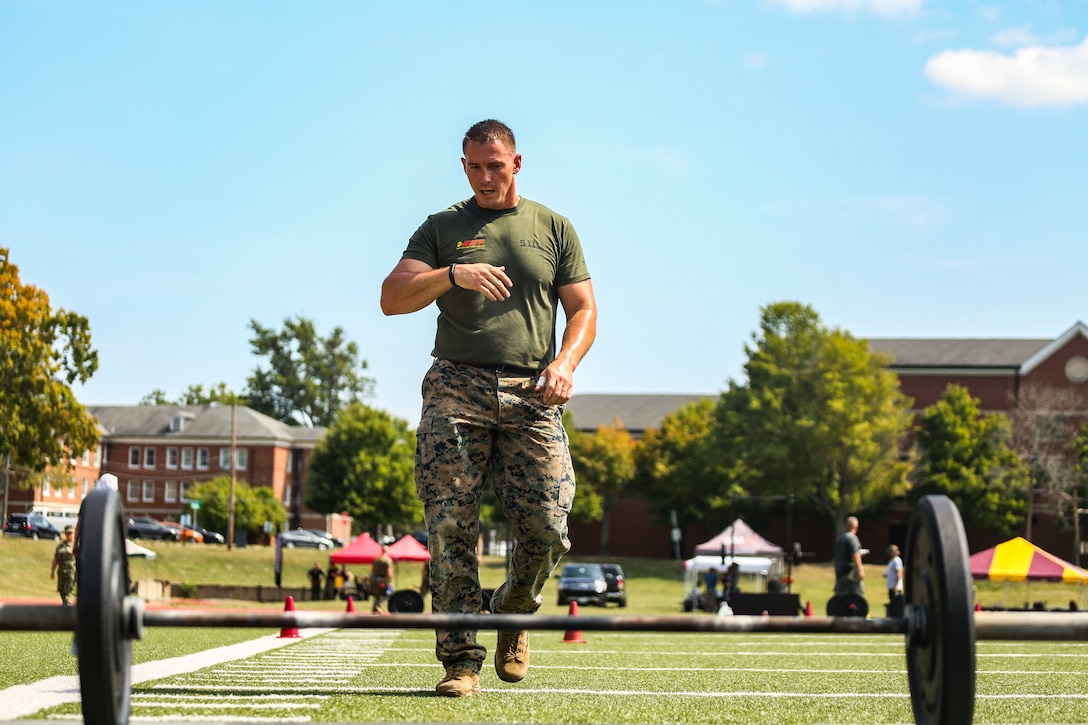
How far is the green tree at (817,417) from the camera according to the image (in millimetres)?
73500

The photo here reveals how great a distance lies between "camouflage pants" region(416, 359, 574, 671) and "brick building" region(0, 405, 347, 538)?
106 metres

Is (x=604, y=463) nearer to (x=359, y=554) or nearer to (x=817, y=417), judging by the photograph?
(x=817, y=417)

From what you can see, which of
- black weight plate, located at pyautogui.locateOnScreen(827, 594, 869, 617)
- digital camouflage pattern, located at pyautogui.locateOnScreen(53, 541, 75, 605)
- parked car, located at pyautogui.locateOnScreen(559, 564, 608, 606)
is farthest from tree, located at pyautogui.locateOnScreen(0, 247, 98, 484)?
black weight plate, located at pyautogui.locateOnScreen(827, 594, 869, 617)

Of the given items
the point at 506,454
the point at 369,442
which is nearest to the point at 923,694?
the point at 506,454

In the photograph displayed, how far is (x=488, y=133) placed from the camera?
5270mm

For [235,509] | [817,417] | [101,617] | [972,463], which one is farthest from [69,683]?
[235,509]

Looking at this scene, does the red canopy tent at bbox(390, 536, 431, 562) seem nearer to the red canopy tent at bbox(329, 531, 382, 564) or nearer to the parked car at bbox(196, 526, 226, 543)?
the red canopy tent at bbox(329, 531, 382, 564)

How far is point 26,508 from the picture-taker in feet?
326

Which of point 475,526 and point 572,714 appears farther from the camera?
point 475,526

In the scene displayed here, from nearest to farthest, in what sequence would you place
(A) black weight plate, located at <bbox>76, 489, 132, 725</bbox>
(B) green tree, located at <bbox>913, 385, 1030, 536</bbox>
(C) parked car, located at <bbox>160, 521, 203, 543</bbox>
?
(A) black weight plate, located at <bbox>76, 489, 132, 725</bbox> < (B) green tree, located at <bbox>913, 385, 1030, 536</bbox> < (C) parked car, located at <bbox>160, 521, 203, 543</bbox>

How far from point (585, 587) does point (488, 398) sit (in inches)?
1611

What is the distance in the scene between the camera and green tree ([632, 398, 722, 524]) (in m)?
85.4

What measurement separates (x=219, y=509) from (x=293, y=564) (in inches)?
1079

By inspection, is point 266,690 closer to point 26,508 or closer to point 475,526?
point 475,526
